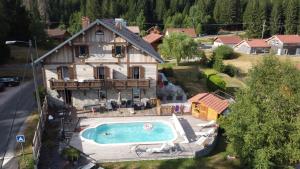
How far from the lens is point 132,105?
33.5 meters

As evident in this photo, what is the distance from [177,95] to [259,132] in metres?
18.6

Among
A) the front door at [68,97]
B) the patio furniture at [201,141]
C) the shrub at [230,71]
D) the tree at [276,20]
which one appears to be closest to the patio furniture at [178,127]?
the patio furniture at [201,141]

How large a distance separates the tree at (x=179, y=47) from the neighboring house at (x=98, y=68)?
79.3ft

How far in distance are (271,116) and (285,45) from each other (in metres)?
68.4

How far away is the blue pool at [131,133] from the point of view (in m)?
27.3

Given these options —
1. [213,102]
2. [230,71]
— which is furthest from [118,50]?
[230,71]

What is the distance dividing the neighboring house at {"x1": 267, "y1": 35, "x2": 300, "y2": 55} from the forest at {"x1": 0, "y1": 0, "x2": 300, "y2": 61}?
20.5m

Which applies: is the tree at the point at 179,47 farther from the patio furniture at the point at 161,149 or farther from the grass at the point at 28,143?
the patio furniture at the point at 161,149

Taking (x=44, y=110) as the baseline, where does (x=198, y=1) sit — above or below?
above

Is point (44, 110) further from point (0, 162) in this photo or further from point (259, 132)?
point (259, 132)

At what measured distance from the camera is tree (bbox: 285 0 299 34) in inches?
3834

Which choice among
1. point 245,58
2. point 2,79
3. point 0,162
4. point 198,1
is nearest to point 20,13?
point 2,79

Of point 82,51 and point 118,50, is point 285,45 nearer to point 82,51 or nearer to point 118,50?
point 118,50

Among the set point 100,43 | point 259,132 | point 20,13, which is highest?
point 20,13
